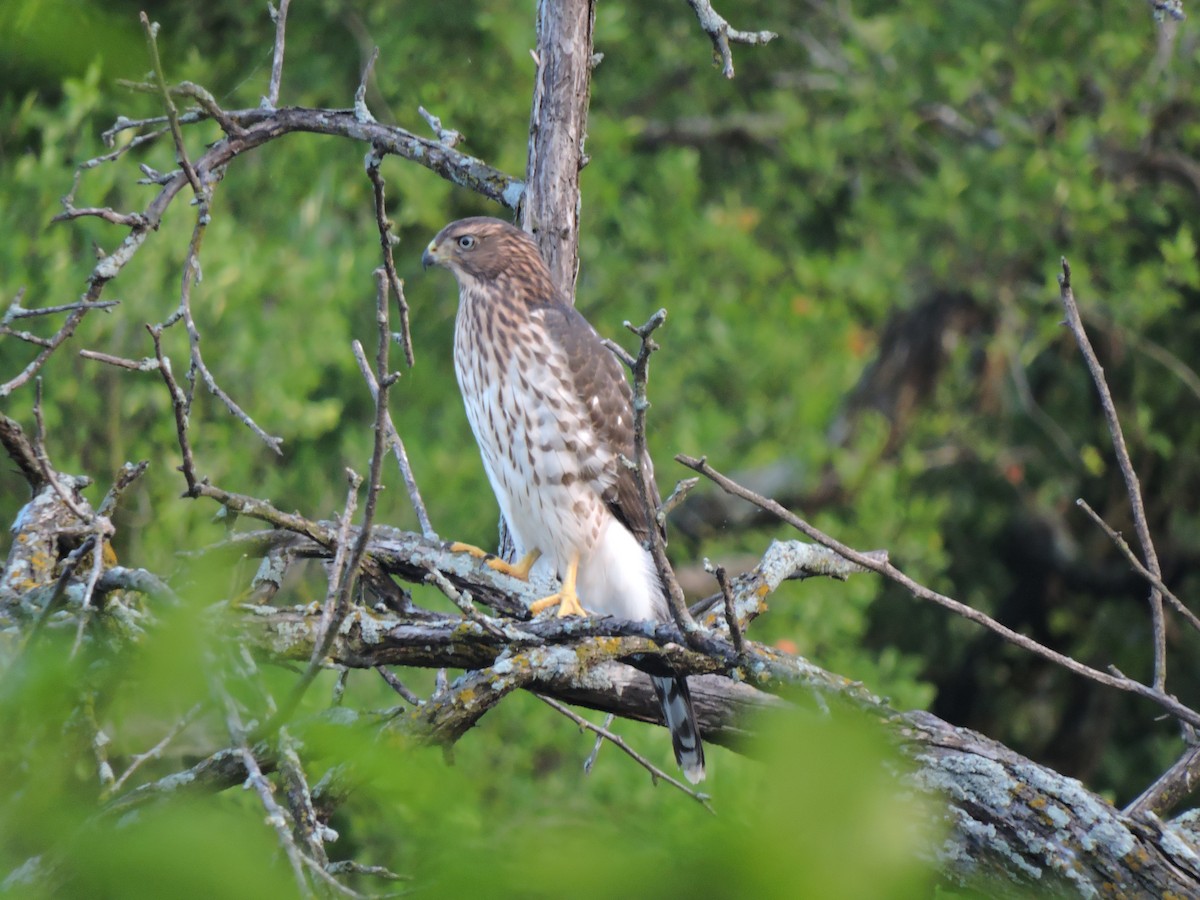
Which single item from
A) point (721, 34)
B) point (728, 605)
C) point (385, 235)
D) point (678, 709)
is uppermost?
point (721, 34)

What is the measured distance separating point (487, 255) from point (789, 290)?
167 inches

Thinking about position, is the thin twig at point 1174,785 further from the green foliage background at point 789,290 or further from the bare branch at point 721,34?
the green foliage background at point 789,290

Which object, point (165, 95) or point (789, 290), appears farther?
point (789, 290)

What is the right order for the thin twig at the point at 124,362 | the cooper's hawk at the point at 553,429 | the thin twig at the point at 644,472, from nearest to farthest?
the thin twig at the point at 644,472 < the thin twig at the point at 124,362 < the cooper's hawk at the point at 553,429

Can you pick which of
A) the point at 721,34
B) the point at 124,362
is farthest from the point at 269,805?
the point at 721,34

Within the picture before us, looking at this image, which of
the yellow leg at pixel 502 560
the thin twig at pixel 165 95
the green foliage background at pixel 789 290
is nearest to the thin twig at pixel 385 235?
the thin twig at pixel 165 95

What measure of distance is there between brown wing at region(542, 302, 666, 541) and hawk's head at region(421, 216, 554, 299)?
0.11 meters

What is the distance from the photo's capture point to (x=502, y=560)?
3.82 metres

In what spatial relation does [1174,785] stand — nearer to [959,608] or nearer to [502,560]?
[959,608]

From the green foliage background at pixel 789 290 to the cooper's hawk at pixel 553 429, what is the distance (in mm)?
1168

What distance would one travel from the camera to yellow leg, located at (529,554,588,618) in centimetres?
328

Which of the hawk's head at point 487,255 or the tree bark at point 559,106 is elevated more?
the tree bark at point 559,106

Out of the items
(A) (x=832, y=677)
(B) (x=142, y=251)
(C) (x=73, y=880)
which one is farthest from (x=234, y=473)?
(C) (x=73, y=880)

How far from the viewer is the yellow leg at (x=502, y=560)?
3305mm
